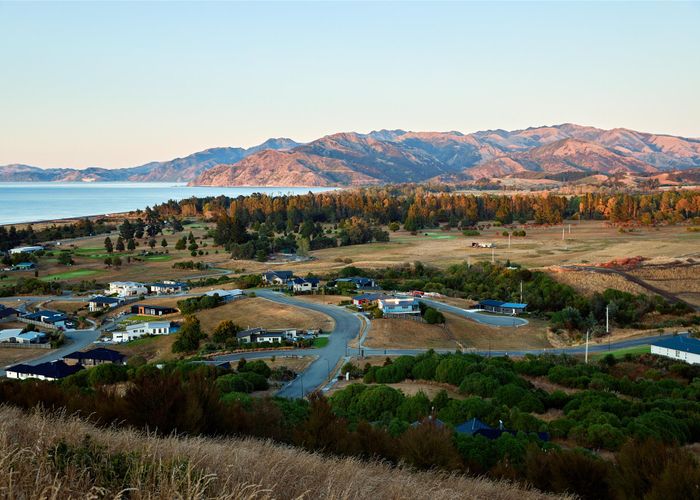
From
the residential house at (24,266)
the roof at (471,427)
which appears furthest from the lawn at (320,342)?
the residential house at (24,266)

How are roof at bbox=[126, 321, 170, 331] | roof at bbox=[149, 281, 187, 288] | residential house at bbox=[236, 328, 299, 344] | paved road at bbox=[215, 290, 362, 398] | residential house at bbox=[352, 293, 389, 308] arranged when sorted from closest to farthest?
paved road at bbox=[215, 290, 362, 398] → residential house at bbox=[236, 328, 299, 344] → roof at bbox=[126, 321, 170, 331] → residential house at bbox=[352, 293, 389, 308] → roof at bbox=[149, 281, 187, 288]

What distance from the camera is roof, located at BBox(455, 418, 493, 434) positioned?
16109 millimetres

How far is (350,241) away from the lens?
82438 mm

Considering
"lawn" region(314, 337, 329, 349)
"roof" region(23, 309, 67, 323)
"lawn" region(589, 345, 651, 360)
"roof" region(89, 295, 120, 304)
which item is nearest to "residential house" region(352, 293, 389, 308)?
"lawn" region(314, 337, 329, 349)

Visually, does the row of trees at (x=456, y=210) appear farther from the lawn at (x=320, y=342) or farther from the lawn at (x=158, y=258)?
the lawn at (x=320, y=342)

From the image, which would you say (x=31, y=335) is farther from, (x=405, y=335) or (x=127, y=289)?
(x=405, y=335)

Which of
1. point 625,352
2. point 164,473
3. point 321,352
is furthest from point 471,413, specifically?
point 625,352

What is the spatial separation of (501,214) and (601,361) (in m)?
73.5

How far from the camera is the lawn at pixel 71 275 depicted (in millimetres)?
59312

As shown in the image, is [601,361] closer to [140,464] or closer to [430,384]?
[430,384]

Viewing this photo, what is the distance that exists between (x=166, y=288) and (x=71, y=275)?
1565 centimetres

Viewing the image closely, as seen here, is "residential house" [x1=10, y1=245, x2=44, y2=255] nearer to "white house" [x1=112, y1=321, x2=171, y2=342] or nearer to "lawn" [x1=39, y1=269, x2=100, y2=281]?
"lawn" [x1=39, y1=269, x2=100, y2=281]

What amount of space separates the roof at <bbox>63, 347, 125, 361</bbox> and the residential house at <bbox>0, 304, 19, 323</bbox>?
44.6ft

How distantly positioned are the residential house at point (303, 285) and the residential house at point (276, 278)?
1960 mm
